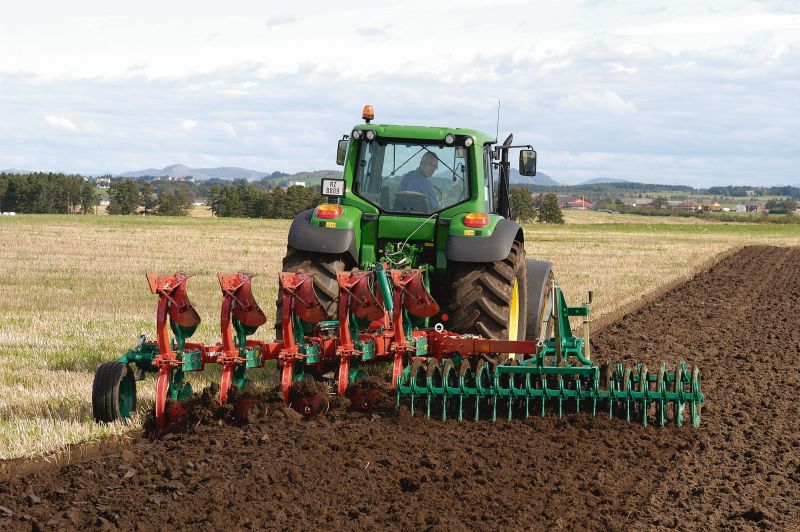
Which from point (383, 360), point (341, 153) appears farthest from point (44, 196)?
point (383, 360)

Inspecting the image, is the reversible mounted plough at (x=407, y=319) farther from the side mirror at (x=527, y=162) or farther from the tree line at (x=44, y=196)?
the tree line at (x=44, y=196)

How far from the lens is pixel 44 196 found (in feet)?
269

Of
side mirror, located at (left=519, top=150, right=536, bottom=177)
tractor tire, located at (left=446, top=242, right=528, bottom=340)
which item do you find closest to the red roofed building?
side mirror, located at (left=519, top=150, right=536, bottom=177)

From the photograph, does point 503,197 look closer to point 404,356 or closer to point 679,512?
point 404,356

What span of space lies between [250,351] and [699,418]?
10.2 ft

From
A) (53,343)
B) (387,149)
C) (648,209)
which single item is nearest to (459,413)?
(387,149)

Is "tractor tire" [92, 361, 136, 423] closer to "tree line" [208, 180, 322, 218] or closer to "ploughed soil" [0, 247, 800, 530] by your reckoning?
"ploughed soil" [0, 247, 800, 530]

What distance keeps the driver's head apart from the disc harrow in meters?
1.39

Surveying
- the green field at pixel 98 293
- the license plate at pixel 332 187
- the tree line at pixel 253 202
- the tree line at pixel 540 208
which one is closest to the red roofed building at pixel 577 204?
the tree line at pixel 540 208

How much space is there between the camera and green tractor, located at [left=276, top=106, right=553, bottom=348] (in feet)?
25.0

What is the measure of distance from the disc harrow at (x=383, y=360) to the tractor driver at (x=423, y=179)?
125 cm

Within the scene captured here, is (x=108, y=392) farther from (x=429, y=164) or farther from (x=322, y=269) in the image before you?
(x=429, y=164)

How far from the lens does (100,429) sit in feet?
21.0

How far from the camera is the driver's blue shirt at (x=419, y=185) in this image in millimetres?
8352
